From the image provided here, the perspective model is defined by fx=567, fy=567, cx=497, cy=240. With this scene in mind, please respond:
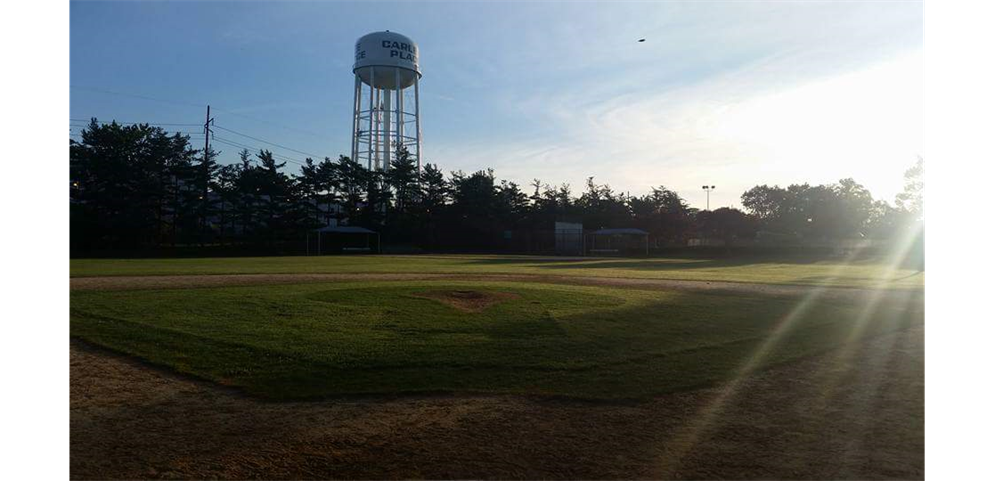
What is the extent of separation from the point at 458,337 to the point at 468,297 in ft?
14.8

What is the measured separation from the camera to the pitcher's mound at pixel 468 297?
12024 millimetres

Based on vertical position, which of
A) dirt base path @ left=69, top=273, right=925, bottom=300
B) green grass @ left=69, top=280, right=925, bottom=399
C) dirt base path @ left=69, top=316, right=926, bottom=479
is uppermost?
dirt base path @ left=69, top=273, right=925, bottom=300

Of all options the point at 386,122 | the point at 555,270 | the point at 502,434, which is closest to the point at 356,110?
the point at 386,122

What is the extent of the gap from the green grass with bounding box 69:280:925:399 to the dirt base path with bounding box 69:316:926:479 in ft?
1.83

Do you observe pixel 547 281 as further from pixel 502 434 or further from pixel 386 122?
pixel 386 122

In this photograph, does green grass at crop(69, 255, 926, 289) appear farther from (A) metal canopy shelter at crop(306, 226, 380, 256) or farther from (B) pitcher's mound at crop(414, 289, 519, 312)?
(A) metal canopy shelter at crop(306, 226, 380, 256)

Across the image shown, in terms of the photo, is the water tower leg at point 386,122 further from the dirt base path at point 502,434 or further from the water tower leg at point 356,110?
the dirt base path at point 502,434

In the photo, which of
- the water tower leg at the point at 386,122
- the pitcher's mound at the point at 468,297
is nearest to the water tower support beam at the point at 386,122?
the water tower leg at the point at 386,122

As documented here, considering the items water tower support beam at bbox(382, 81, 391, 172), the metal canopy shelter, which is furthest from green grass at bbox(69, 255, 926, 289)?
water tower support beam at bbox(382, 81, 391, 172)

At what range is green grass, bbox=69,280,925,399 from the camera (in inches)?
248

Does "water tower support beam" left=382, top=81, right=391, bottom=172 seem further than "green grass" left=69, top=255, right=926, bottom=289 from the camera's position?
Yes

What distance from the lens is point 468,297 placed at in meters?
13.3

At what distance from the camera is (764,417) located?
506 cm

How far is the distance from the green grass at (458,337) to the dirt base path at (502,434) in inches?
22.0
